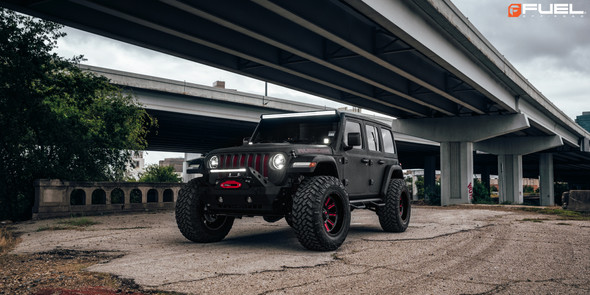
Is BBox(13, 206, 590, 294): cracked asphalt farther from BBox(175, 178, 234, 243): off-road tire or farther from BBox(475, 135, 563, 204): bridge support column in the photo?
BBox(475, 135, 563, 204): bridge support column

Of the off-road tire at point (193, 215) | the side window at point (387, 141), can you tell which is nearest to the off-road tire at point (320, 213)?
the off-road tire at point (193, 215)

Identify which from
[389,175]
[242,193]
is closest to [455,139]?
[389,175]

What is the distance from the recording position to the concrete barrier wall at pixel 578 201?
15969mm

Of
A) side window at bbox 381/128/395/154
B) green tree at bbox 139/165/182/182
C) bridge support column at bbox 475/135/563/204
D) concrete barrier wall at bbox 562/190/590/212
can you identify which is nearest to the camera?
side window at bbox 381/128/395/154

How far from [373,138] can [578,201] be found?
1199 centimetres

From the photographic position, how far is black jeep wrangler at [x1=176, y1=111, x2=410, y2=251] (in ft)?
20.5

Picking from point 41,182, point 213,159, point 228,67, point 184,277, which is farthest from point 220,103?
point 184,277

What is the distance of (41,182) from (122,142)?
3.80 metres

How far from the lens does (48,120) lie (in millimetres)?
12828

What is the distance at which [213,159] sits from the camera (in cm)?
684

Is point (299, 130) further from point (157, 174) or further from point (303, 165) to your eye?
point (157, 174)

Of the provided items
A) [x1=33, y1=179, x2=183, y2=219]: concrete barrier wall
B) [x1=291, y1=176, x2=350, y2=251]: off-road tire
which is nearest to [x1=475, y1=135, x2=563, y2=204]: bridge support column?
[x1=33, y1=179, x2=183, y2=219]: concrete barrier wall

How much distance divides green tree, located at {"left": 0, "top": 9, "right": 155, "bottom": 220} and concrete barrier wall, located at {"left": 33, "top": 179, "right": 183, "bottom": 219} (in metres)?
0.86

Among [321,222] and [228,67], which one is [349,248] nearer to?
[321,222]
